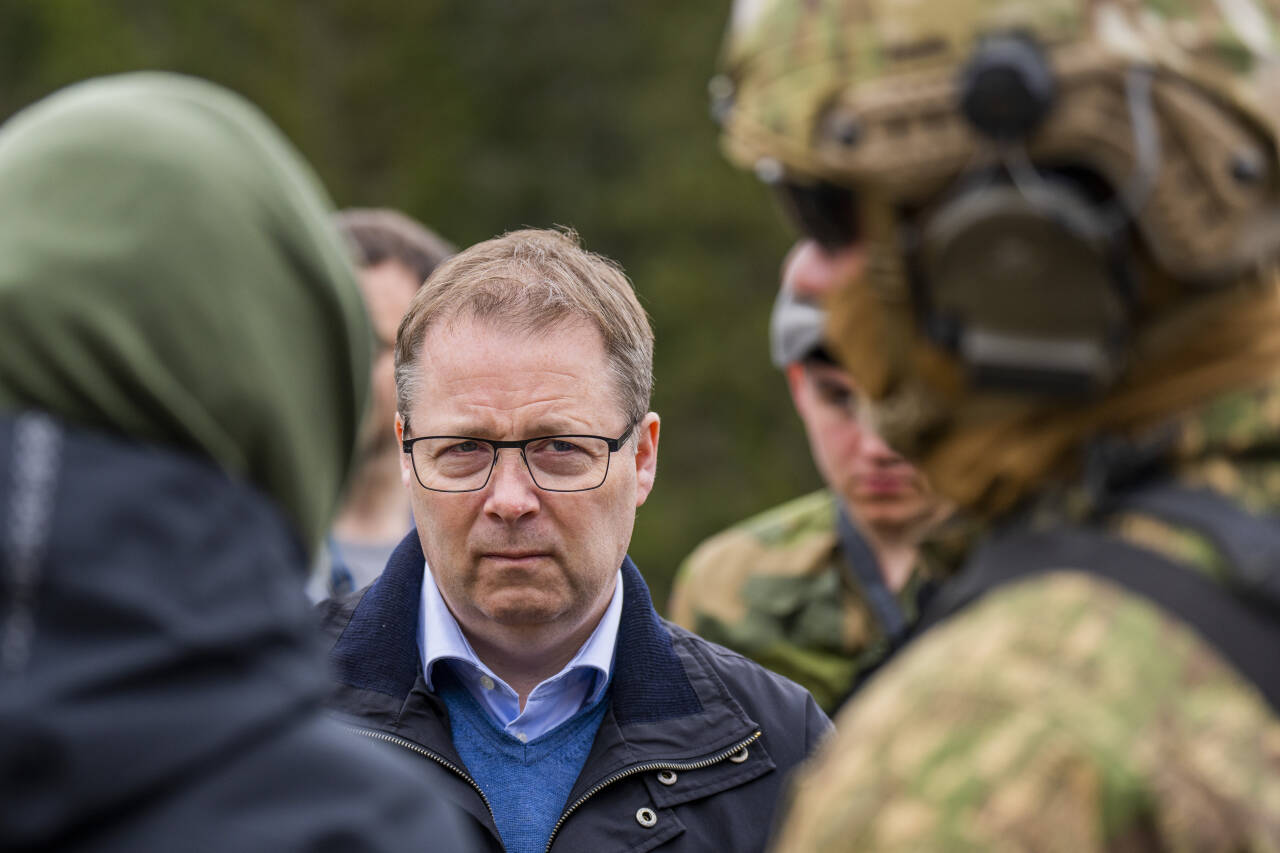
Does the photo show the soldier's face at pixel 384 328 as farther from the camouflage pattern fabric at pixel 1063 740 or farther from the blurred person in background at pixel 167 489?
the camouflage pattern fabric at pixel 1063 740

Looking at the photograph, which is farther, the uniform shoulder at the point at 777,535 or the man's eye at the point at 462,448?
the uniform shoulder at the point at 777,535

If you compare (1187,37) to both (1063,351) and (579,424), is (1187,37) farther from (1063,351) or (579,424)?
(579,424)

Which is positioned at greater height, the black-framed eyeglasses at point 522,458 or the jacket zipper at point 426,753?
the black-framed eyeglasses at point 522,458

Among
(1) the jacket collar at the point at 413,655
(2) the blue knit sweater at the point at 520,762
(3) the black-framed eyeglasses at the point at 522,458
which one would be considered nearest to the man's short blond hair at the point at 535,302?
(3) the black-framed eyeglasses at the point at 522,458

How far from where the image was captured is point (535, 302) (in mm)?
3410

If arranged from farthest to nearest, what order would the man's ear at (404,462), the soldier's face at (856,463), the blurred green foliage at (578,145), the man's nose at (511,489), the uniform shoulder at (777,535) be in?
the blurred green foliage at (578,145) < the uniform shoulder at (777,535) < the soldier's face at (856,463) < the man's ear at (404,462) < the man's nose at (511,489)

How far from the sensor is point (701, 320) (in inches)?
651

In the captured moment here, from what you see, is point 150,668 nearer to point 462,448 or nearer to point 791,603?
point 462,448

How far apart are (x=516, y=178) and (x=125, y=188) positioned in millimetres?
15789

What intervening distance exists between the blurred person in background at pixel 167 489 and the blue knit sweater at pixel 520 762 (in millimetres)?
1277

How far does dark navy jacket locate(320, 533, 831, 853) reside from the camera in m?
2.97

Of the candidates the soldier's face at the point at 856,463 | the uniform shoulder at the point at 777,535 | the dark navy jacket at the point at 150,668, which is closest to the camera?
the dark navy jacket at the point at 150,668

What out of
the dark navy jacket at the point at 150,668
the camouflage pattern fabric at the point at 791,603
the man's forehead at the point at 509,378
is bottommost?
the camouflage pattern fabric at the point at 791,603

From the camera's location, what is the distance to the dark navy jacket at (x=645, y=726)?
9.74 feet
